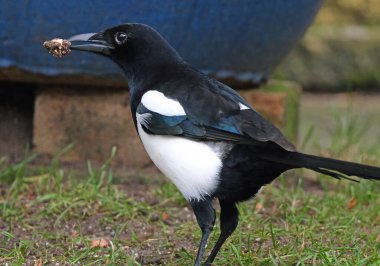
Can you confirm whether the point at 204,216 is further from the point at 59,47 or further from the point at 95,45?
the point at 59,47

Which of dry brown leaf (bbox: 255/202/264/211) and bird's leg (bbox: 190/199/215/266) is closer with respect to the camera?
bird's leg (bbox: 190/199/215/266)

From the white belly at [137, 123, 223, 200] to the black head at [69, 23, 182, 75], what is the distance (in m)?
0.35

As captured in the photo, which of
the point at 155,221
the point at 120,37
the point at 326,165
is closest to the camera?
the point at 326,165

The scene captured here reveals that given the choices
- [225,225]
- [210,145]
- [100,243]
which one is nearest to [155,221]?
[100,243]

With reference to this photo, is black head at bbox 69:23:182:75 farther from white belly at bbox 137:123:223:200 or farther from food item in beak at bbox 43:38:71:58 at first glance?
white belly at bbox 137:123:223:200

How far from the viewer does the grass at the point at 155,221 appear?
11.1ft

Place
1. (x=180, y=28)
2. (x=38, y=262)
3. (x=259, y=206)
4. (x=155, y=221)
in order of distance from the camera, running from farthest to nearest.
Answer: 1. (x=180, y=28)
2. (x=259, y=206)
3. (x=155, y=221)
4. (x=38, y=262)

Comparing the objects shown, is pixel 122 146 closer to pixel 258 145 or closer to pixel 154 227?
pixel 154 227

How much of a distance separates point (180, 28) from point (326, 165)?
161 centimetres

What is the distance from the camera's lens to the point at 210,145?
3127 mm

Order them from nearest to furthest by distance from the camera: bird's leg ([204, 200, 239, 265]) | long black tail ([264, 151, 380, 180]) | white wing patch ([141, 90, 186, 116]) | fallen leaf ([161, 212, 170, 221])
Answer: long black tail ([264, 151, 380, 180]) → white wing patch ([141, 90, 186, 116]) → bird's leg ([204, 200, 239, 265]) → fallen leaf ([161, 212, 170, 221])

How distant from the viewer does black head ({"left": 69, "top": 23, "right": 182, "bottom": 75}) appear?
3.41 metres

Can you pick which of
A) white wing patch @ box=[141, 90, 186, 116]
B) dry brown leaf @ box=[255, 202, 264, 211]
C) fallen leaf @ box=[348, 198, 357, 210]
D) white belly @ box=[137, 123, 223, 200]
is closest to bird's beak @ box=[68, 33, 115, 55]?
white wing patch @ box=[141, 90, 186, 116]

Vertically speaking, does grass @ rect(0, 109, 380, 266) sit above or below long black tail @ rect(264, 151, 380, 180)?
below
